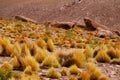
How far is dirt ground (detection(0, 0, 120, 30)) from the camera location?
58375mm

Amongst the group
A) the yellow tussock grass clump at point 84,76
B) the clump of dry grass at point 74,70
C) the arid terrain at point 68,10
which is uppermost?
the arid terrain at point 68,10

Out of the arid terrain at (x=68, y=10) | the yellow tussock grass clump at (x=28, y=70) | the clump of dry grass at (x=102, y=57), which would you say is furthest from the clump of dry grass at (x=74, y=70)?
the arid terrain at (x=68, y=10)

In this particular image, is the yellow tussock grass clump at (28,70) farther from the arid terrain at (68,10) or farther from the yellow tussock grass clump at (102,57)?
the arid terrain at (68,10)

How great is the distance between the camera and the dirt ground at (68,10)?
2298 inches

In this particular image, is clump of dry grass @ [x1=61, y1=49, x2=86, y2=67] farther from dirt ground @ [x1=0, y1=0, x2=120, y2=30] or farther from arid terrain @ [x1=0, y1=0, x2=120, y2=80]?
dirt ground @ [x1=0, y1=0, x2=120, y2=30]

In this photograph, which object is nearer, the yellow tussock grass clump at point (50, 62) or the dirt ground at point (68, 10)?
the yellow tussock grass clump at point (50, 62)

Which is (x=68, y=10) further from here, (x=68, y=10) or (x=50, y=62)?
(x=50, y=62)

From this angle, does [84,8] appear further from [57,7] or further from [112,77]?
[112,77]

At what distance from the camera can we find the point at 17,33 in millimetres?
30062

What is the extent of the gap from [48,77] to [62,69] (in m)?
1.61

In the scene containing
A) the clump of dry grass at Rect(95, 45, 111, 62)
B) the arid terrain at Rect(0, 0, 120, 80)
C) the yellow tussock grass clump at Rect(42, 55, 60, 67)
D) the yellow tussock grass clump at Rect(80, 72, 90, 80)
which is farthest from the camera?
the arid terrain at Rect(0, 0, 120, 80)

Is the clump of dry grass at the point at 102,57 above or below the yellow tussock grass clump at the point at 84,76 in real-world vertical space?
above

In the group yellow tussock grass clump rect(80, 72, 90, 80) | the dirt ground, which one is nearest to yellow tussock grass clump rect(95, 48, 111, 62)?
yellow tussock grass clump rect(80, 72, 90, 80)

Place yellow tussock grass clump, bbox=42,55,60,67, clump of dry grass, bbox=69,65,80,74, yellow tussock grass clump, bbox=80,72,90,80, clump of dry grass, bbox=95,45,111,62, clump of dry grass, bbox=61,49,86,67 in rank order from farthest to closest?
1. clump of dry grass, bbox=95,45,111,62
2. clump of dry grass, bbox=61,49,86,67
3. yellow tussock grass clump, bbox=42,55,60,67
4. clump of dry grass, bbox=69,65,80,74
5. yellow tussock grass clump, bbox=80,72,90,80
